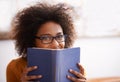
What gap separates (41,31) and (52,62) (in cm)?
22

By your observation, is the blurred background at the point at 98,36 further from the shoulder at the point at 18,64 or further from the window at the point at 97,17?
the shoulder at the point at 18,64

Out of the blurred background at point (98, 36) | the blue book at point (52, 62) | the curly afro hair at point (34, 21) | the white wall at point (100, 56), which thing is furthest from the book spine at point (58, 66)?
the white wall at point (100, 56)

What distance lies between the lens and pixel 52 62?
1006mm

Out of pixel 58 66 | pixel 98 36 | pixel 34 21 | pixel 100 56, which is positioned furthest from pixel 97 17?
pixel 58 66

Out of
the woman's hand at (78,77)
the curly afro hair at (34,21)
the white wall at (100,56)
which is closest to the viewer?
the woman's hand at (78,77)

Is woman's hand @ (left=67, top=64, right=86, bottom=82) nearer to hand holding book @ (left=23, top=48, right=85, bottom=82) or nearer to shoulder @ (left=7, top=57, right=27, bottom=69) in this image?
hand holding book @ (left=23, top=48, right=85, bottom=82)

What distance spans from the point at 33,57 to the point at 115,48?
3.82 feet

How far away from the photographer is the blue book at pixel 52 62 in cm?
100

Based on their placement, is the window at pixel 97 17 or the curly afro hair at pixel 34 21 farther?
the window at pixel 97 17

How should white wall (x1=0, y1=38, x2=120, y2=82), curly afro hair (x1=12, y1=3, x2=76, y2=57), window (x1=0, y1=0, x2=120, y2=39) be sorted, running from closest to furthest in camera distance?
curly afro hair (x1=12, y1=3, x2=76, y2=57), window (x1=0, y1=0, x2=120, y2=39), white wall (x1=0, y1=38, x2=120, y2=82)

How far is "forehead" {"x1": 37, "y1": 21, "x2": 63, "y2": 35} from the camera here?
1149mm

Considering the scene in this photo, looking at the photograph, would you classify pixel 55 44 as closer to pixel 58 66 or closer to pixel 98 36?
pixel 58 66

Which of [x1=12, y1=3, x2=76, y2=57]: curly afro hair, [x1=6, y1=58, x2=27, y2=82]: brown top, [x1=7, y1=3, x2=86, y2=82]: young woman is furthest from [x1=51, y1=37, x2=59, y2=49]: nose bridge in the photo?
[x1=6, y1=58, x2=27, y2=82]: brown top

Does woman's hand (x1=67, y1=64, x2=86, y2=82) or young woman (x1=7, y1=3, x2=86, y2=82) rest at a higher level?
young woman (x1=7, y1=3, x2=86, y2=82)
